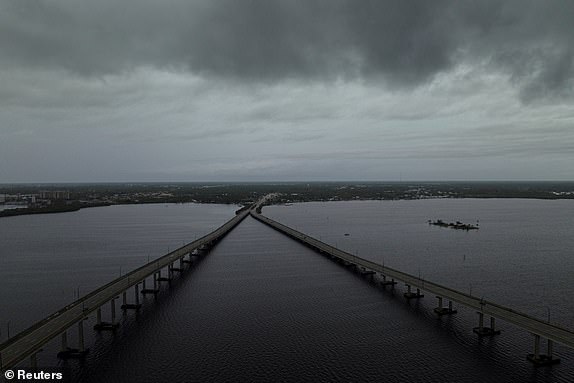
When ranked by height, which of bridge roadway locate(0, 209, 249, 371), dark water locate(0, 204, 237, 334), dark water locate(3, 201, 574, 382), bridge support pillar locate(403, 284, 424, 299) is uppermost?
bridge roadway locate(0, 209, 249, 371)

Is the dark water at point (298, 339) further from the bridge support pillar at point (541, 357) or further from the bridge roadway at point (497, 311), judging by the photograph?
the bridge roadway at point (497, 311)

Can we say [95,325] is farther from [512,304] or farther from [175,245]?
[175,245]

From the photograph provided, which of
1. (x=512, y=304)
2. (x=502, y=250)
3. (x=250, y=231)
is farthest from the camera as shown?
(x=250, y=231)

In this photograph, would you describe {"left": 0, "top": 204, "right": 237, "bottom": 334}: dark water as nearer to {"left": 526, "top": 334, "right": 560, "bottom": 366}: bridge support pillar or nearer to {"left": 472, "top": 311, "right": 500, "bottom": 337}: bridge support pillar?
{"left": 472, "top": 311, "right": 500, "bottom": 337}: bridge support pillar

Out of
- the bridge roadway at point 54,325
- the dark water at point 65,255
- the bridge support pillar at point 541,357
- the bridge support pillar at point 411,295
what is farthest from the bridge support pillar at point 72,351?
the bridge support pillar at point 541,357

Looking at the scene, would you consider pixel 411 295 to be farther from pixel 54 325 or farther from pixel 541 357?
pixel 54 325

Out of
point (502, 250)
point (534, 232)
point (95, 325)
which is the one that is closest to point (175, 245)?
point (95, 325)

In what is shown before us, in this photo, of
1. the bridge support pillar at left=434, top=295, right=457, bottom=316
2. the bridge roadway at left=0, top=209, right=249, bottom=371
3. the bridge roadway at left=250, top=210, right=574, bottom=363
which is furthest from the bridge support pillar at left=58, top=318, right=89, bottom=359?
the bridge roadway at left=250, top=210, right=574, bottom=363

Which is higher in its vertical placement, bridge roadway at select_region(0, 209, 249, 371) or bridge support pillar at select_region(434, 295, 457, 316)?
bridge roadway at select_region(0, 209, 249, 371)

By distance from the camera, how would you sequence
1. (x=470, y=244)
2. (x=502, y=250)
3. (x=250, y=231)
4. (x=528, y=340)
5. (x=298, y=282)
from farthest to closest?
1. (x=250, y=231)
2. (x=470, y=244)
3. (x=502, y=250)
4. (x=298, y=282)
5. (x=528, y=340)
